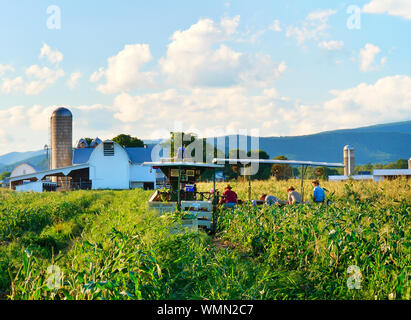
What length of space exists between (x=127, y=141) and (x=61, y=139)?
2485 cm

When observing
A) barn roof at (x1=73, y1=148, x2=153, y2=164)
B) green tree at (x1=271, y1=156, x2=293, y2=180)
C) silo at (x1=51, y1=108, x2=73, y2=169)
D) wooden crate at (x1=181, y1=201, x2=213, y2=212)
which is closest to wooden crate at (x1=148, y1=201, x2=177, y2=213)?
wooden crate at (x1=181, y1=201, x2=213, y2=212)

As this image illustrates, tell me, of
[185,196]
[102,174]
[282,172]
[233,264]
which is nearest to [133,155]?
[102,174]

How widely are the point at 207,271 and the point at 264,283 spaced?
822mm

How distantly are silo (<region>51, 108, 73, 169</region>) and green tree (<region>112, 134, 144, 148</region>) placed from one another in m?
22.4

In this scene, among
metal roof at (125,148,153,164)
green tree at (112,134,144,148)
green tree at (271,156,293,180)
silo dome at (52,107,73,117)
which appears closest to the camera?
green tree at (271,156,293,180)

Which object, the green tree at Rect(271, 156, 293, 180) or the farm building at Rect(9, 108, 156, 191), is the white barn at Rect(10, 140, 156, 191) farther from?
the green tree at Rect(271, 156, 293, 180)

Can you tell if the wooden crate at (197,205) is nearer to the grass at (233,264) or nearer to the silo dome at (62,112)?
the grass at (233,264)

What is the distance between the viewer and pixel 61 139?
192 ft

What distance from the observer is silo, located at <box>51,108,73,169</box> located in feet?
191

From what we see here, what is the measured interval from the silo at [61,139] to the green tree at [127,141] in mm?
22399

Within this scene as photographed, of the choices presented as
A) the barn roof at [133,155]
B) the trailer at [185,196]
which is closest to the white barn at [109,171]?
the barn roof at [133,155]

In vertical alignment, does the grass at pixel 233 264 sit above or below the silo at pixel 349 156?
below

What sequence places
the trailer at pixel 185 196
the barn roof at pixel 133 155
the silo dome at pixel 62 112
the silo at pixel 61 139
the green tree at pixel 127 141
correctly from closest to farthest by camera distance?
the trailer at pixel 185 196
the silo at pixel 61 139
the silo dome at pixel 62 112
the barn roof at pixel 133 155
the green tree at pixel 127 141

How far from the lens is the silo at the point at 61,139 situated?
58.2 meters
